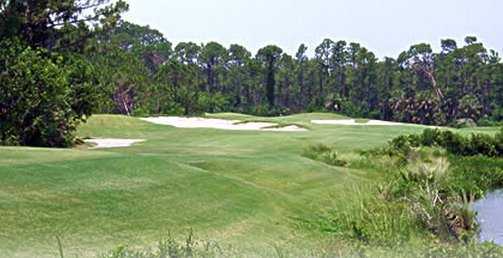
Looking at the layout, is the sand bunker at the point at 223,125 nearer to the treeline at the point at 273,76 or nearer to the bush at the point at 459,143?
the treeline at the point at 273,76

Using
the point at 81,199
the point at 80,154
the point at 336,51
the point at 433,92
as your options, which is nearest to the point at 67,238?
the point at 81,199

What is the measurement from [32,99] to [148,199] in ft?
56.2

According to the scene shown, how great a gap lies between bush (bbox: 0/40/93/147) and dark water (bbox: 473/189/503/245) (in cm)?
1673

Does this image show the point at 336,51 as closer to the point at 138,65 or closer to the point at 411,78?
the point at 411,78

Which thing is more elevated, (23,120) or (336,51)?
(336,51)

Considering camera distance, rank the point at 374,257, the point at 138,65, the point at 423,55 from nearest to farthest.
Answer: the point at 374,257
the point at 138,65
the point at 423,55

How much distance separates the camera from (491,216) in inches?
840

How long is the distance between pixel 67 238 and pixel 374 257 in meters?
6.88

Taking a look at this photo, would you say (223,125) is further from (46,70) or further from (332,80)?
(332,80)

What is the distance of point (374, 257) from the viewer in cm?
757

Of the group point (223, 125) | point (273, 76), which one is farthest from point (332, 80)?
point (223, 125)

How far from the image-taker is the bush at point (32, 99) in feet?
104

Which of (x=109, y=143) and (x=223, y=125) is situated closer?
(x=109, y=143)

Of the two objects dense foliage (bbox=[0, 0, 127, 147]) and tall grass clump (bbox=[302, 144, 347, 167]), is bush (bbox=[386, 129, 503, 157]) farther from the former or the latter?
dense foliage (bbox=[0, 0, 127, 147])
